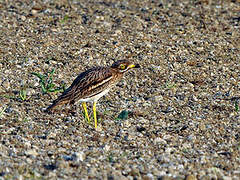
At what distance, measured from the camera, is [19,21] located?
54.7 ft

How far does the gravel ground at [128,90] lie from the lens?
343 inches

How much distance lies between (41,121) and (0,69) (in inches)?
125

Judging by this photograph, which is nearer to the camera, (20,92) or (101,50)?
(20,92)

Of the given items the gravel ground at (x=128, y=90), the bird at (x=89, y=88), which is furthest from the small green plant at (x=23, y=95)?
the bird at (x=89, y=88)

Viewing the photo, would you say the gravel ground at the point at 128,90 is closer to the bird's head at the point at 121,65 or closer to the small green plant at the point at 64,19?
the small green plant at the point at 64,19

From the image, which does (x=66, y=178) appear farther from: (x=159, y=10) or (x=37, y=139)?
A: (x=159, y=10)

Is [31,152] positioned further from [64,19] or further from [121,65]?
[64,19]

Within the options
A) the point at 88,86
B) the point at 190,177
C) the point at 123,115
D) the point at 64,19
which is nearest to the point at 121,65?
the point at 88,86

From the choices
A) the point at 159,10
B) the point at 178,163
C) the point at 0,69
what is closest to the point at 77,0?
the point at 159,10

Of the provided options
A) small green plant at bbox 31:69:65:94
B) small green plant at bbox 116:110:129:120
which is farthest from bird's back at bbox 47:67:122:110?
small green plant at bbox 31:69:65:94

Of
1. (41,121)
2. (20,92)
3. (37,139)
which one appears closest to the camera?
(37,139)

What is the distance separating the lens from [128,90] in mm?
Result: 12492

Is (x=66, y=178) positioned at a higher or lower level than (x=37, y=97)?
higher

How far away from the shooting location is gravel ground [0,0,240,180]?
28.6 feet
